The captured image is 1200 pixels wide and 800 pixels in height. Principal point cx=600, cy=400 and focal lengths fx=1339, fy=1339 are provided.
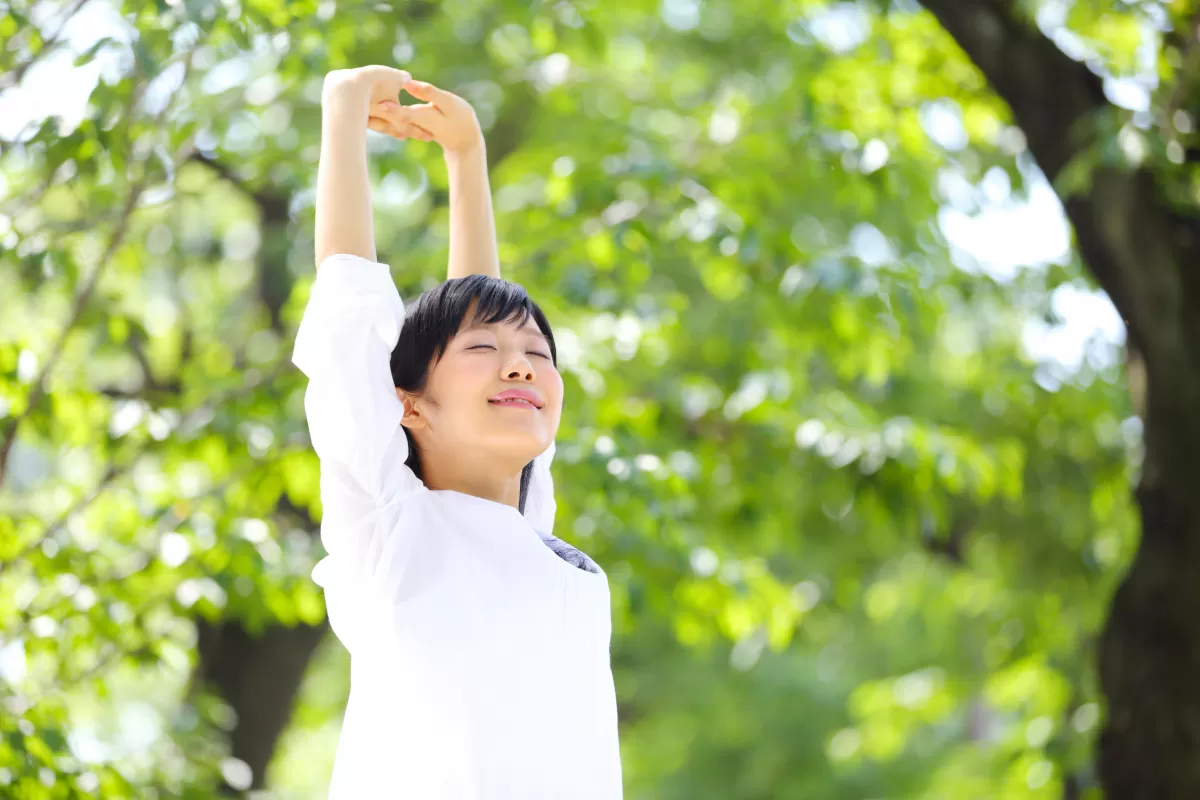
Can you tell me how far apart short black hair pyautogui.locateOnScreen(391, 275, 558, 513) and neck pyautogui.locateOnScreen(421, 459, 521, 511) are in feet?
0.11

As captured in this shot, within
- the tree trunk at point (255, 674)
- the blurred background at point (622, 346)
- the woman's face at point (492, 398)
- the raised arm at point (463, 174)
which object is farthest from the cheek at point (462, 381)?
the tree trunk at point (255, 674)

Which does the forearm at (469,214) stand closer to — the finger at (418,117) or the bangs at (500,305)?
the finger at (418,117)

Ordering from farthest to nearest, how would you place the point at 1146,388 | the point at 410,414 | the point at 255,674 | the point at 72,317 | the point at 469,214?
the point at 255,674 → the point at 1146,388 → the point at 72,317 → the point at 469,214 → the point at 410,414

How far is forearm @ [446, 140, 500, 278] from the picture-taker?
89.3 inches

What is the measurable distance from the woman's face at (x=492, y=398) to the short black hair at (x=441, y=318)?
1 centimetres

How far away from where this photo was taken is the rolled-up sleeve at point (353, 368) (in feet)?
5.92

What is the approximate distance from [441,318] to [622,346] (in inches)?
114

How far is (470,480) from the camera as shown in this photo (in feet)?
6.42

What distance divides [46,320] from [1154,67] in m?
4.67

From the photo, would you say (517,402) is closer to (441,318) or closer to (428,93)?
(441,318)

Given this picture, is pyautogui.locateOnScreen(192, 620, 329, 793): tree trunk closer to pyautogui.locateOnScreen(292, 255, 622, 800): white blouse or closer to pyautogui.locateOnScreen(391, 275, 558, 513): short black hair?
pyautogui.locateOnScreen(391, 275, 558, 513): short black hair

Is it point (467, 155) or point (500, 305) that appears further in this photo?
point (467, 155)

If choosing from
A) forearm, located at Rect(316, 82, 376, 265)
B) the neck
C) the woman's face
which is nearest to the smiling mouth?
the woman's face

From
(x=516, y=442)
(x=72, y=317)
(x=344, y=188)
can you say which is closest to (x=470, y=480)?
(x=516, y=442)
